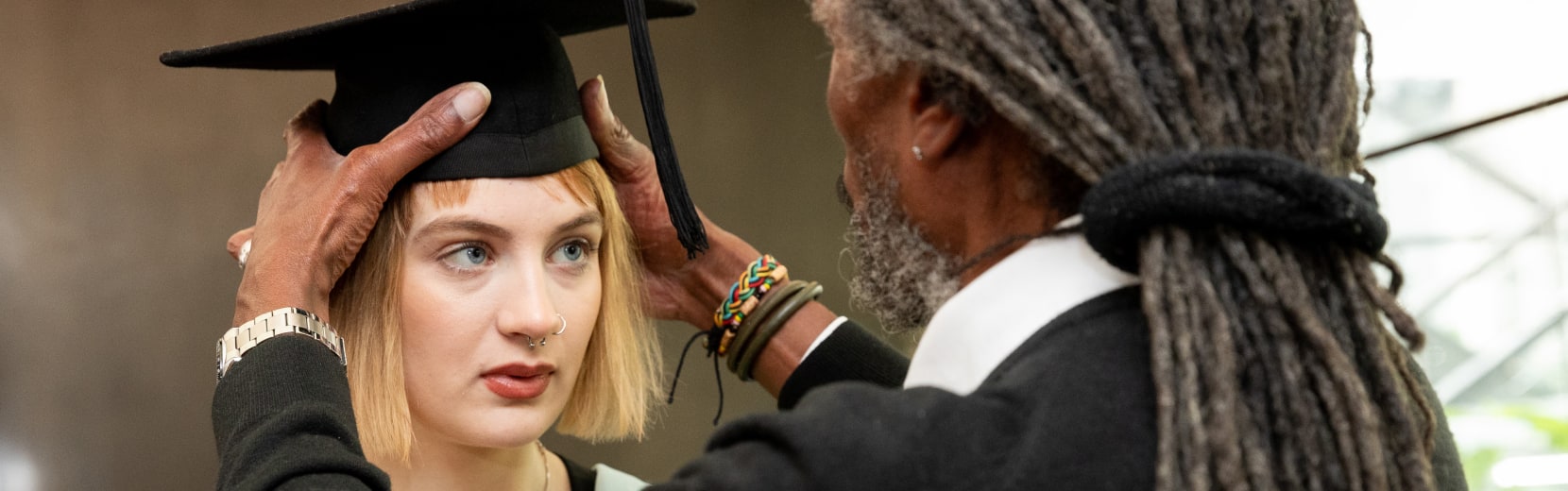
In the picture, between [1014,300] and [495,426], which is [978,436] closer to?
[1014,300]

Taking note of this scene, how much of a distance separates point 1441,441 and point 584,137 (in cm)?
106

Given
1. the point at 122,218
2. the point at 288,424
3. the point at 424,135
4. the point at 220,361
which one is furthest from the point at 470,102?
the point at 122,218

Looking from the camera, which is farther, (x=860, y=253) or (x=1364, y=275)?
(x=860, y=253)

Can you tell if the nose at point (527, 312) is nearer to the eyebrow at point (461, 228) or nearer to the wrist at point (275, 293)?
the eyebrow at point (461, 228)

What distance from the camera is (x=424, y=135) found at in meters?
1.49

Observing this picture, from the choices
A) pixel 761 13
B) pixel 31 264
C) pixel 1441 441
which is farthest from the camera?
pixel 761 13

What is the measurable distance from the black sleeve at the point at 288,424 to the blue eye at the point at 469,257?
0.30 metres

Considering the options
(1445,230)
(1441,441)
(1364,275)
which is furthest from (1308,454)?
(1445,230)

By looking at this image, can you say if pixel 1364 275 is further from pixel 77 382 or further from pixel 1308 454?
pixel 77 382

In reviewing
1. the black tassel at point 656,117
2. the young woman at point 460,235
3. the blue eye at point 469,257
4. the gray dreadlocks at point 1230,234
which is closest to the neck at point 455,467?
the young woman at point 460,235

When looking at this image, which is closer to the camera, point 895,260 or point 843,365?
point 895,260

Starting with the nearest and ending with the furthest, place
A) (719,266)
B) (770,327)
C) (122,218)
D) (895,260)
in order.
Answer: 1. (895,260)
2. (770,327)
3. (719,266)
4. (122,218)

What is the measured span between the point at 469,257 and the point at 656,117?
0.37 m

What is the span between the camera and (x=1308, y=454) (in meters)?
0.76
